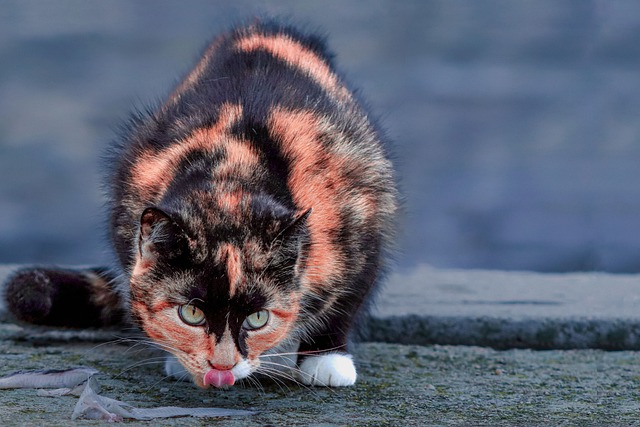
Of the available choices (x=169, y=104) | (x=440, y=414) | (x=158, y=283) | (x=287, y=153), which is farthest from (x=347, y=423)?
(x=169, y=104)

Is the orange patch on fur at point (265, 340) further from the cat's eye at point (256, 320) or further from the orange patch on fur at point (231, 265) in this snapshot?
the orange patch on fur at point (231, 265)

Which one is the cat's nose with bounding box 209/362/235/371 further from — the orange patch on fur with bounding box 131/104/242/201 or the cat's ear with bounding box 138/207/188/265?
the orange patch on fur with bounding box 131/104/242/201

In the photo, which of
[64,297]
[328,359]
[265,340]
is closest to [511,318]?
[328,359]

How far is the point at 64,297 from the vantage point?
3.34m

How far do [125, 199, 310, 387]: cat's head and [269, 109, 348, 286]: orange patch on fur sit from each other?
187 millimetres

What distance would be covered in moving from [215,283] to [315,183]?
0.53m

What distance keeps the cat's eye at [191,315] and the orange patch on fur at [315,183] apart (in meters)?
0.38

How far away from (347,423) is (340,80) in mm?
1432

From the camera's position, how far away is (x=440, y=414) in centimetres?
254

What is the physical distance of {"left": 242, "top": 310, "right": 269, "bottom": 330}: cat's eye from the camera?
8.37 ft

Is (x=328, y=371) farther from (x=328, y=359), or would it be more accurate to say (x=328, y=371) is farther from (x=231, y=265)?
(x=231, y=265)

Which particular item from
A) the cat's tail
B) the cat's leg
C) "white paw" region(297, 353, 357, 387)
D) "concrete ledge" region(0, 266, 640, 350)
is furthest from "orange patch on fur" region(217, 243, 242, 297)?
"concrete ledge" region(0, 266, 640, 350)

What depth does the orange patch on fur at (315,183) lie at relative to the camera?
2.78 meters

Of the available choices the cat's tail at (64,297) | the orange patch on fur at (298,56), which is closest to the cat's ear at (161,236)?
the cat's tail at (64,297)
